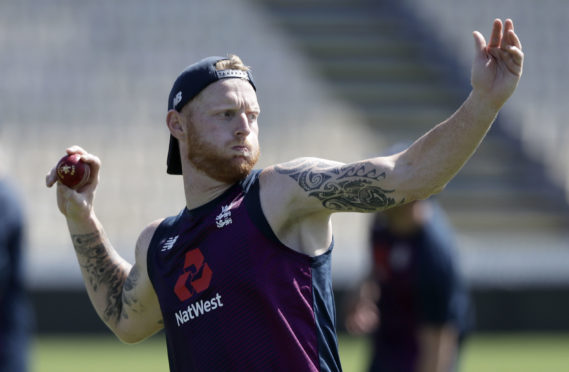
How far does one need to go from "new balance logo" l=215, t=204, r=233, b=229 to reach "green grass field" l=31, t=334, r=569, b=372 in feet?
25.8

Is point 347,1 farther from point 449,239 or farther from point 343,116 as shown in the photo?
point 449,239

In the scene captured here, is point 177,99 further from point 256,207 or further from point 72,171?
point 72,171

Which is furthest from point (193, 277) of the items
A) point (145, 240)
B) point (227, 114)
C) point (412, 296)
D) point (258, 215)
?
point (412, 296)

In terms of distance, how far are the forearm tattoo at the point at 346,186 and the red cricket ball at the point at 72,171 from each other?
1137 mm

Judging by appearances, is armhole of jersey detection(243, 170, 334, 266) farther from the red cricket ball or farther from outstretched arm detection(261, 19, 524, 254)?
the red cricket ball

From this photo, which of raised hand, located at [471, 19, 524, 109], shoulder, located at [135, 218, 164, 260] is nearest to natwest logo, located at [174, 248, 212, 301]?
shoulder, located at [135, 218, 164, 260]

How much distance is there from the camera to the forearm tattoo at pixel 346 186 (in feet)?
11.7

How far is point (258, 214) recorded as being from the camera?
3.74m

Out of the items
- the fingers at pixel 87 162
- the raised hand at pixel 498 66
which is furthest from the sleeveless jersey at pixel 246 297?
the raised hand at pixel 498 66

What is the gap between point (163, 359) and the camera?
12953mm

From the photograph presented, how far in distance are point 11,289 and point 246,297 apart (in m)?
3.13

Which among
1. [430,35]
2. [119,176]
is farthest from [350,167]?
[430,35]

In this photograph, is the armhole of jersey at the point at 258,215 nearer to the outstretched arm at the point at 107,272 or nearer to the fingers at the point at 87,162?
the outstretched arm at the point at 107,272

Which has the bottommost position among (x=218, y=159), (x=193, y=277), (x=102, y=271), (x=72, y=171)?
(x=193, y=277)
